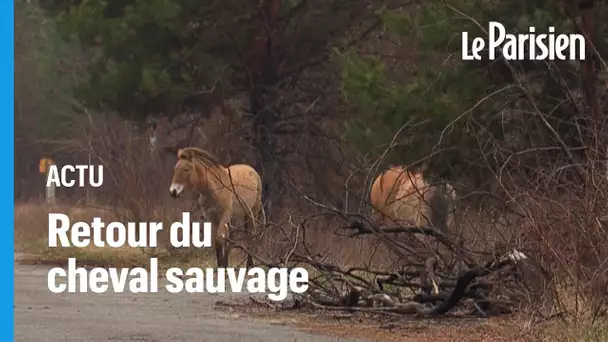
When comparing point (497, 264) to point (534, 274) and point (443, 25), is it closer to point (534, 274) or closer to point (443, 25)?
point (534, 274)

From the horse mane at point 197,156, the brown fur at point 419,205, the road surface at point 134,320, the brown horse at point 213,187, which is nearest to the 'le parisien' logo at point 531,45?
the brown fur at point 419,205

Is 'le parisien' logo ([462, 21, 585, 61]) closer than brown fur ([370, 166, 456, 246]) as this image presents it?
No

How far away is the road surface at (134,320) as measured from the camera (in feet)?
34.6

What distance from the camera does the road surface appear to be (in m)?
10.5

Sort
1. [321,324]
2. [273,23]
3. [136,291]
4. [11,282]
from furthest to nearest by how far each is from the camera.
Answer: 1. [273,23]
2. [136,291]
3. [321,324]
4. [11,282]

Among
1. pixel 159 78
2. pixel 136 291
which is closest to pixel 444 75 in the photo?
pixel 136 291

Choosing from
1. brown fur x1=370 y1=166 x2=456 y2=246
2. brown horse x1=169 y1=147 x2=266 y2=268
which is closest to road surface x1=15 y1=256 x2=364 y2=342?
brown fur x1=370 y1=166 x2=456 y2=246

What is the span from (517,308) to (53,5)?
52.8ft

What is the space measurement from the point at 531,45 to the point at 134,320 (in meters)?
5.62

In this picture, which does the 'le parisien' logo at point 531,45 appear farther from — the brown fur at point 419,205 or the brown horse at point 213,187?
the brown horse at point 213,187

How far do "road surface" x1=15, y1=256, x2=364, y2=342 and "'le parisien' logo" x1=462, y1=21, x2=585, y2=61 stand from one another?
151 inches

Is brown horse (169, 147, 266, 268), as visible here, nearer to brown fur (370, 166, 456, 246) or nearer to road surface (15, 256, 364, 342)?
brown fur (370, 166, 456, 246)

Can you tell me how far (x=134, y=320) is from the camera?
11844 mm

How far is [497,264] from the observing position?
37.3ft
